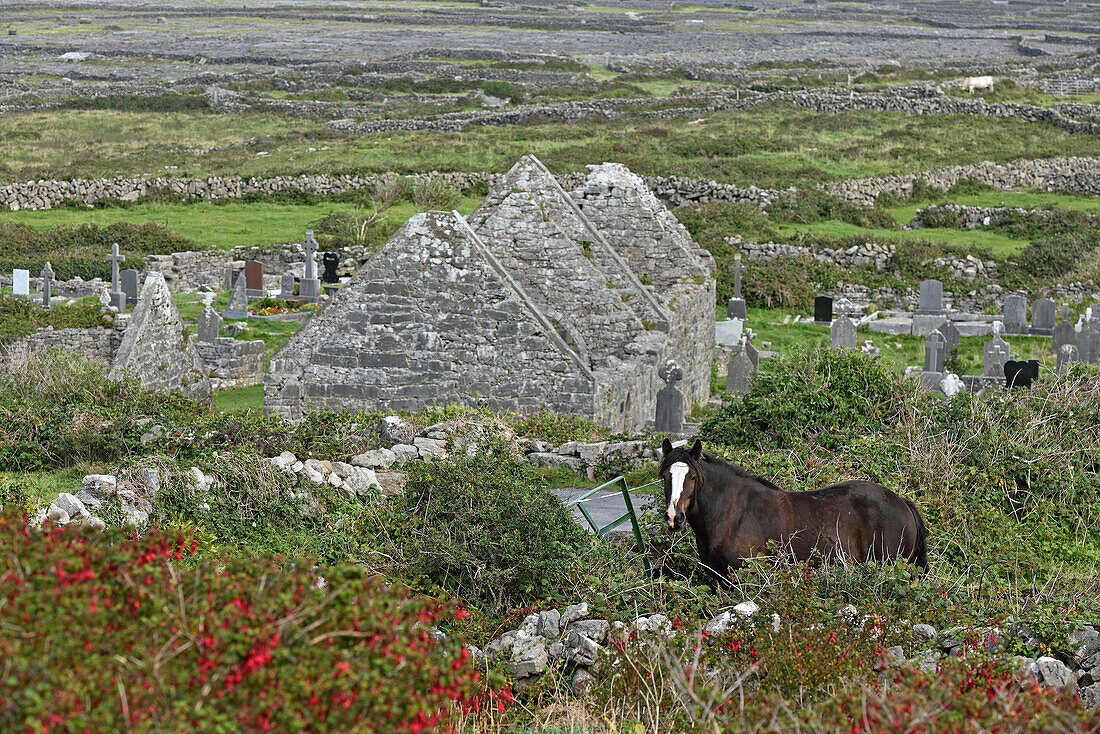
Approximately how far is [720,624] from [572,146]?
160 ft

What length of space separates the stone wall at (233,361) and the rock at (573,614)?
49.0 feet

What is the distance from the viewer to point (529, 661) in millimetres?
8516

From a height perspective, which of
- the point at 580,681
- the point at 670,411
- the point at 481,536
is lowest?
the point at 670,411

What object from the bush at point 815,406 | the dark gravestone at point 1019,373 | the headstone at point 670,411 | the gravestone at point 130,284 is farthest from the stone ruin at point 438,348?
the gravestone at point 130,284

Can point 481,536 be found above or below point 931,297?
above

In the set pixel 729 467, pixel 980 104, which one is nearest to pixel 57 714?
pixel 729 467

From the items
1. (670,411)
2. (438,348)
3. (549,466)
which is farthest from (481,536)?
(670,411)

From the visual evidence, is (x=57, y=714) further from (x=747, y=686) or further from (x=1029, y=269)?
(x=1029, y=269)

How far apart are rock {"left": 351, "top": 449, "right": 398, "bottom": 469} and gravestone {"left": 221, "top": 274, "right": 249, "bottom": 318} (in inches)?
638

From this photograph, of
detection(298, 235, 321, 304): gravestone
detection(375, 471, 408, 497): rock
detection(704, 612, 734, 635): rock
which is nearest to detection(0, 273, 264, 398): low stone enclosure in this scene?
detection(375, 471, 408, 497): rock

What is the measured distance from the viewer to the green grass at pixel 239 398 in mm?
20402

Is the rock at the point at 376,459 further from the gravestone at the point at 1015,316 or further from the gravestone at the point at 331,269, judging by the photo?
the gravestone at the point at 331,269

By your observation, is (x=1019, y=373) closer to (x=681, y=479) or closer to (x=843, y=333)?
(x=843, y=333)

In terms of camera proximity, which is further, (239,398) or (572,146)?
(572,146)
